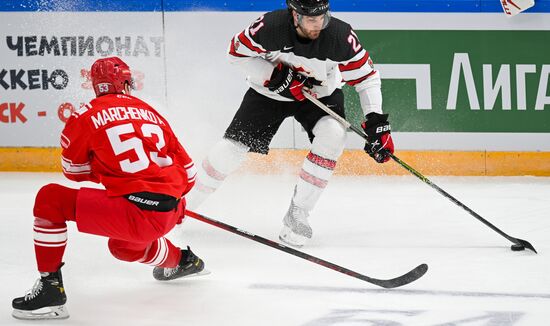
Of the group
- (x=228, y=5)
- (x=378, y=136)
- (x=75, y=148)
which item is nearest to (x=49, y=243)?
(x=75, y=148)

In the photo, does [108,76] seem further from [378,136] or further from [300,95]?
[378,136]

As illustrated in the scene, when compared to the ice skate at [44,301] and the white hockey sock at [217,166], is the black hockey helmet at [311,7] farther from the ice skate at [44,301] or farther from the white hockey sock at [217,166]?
the ice skate at [44,301]

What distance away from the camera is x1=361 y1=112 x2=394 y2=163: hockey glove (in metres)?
4.40

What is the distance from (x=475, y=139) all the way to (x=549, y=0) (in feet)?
3.06

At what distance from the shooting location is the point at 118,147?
131 inches

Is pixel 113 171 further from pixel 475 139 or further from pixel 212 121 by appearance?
pixel 475 139

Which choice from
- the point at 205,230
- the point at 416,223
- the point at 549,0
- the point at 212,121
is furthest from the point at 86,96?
the point at 549,0

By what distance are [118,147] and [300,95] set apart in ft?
4.17

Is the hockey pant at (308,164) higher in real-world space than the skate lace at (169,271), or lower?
higher

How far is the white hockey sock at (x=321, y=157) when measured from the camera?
14.5 ft

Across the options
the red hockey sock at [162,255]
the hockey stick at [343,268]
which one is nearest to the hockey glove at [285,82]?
the hockey stick at [343,268]

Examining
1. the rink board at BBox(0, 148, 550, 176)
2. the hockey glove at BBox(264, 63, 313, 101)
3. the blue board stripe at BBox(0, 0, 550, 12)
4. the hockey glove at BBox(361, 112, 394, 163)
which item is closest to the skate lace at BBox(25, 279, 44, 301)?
the hockey glove at BBox(264, 63, 313, 101)

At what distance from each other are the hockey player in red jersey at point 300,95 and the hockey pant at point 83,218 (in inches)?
46.5

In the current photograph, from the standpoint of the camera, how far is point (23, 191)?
5.68 m
